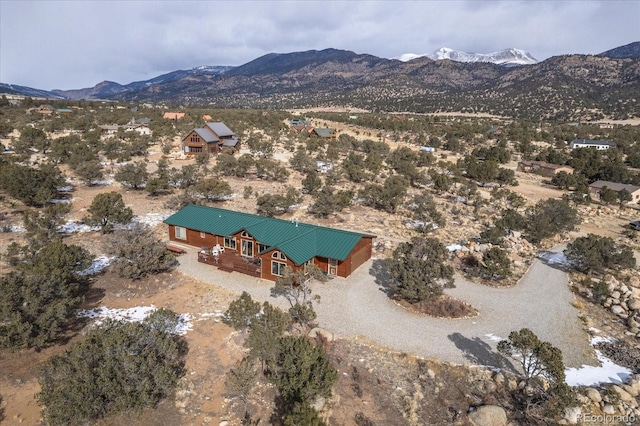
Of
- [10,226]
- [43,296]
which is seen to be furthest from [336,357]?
[10,226]

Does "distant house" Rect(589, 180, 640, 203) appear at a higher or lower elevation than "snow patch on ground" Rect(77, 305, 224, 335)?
higher

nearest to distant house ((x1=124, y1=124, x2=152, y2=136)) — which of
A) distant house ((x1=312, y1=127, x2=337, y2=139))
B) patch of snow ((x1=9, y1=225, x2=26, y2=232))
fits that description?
distant house ((x1=312, y1=127, x2=337, y2=139))

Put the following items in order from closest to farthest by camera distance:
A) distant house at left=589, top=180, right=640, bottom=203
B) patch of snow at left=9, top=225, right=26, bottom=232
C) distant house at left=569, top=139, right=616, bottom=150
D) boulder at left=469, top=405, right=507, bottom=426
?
boulder at left=469, top=405, right=507, bottom=426, patch of snow at left=9, top=225, right=26, bottom=232, distant house at left=589, top=180, right=640, bottom=203, distant house at left=569, top=139, right=616, bottom=150

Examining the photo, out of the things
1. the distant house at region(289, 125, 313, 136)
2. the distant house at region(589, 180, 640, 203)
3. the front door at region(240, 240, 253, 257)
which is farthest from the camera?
the distant house at region(289, 125, 313, 136)

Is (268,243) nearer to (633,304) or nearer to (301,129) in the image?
(633,304)

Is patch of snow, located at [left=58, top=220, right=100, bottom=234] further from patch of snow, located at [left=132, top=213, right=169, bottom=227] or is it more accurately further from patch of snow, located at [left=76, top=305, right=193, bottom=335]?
patch of snow, located at [left=76, top=305, right=193, bottom=335]

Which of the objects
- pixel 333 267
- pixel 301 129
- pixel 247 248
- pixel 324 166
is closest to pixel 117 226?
pixel 247 248

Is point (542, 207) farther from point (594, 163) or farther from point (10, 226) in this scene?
point (10, 226)
